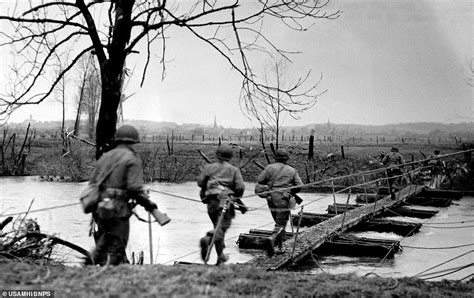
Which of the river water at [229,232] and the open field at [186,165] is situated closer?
the river water at [229,232]

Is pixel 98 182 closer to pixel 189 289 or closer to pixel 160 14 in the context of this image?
pixel 189 289

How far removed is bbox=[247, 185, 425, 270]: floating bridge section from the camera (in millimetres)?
10817

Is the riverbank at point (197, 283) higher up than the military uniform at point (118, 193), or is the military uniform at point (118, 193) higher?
the military uniform at point (118, 193)

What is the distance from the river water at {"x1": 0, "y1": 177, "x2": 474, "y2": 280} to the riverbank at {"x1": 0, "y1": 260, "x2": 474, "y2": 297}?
1.54 metres

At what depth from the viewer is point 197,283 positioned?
226 inches

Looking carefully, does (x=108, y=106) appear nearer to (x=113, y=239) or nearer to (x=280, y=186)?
(x=280, y=186)

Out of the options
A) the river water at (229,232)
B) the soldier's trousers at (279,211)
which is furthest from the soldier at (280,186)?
the river water at (229,232)

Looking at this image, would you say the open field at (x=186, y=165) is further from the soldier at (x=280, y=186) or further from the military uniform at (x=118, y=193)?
the military uniform at (x=118, y=193)

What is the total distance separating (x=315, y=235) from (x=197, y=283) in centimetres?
850

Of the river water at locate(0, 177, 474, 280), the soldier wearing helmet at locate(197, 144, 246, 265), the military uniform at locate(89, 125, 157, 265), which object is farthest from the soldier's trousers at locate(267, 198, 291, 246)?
the military uniform at locate(89, 125, 157, 265)

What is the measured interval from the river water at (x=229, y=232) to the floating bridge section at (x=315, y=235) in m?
0.59

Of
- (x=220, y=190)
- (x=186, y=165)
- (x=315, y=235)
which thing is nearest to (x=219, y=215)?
(x=220, y=190)

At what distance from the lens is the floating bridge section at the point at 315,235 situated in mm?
10817

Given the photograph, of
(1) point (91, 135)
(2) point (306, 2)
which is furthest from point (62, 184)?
(1) point (91, 135)
